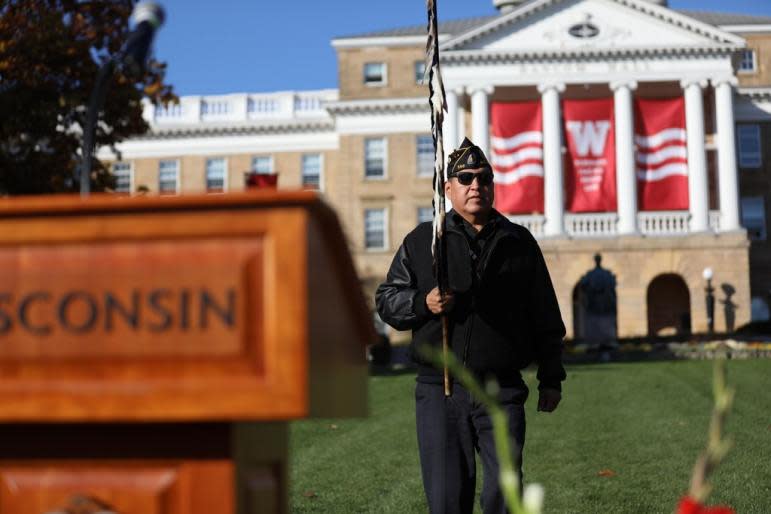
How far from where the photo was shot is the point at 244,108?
186ft

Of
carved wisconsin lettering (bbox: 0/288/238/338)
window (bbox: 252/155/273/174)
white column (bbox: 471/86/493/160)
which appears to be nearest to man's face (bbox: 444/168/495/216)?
carved wisconsin lettering (bbox: 0/288/238/338)

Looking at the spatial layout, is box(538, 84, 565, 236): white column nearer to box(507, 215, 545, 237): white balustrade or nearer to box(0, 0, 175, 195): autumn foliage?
box(507, 215, 545, 237): white balustrade

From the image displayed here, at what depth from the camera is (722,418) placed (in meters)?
1.29

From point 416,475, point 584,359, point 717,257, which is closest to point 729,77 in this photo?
point 717,257

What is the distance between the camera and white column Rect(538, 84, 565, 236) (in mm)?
44438

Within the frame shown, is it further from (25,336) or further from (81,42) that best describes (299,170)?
(25,336)

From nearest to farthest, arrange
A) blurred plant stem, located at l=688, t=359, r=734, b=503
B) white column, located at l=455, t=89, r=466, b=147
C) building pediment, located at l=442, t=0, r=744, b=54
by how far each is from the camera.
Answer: blurred plant stem, located at l=688, t=359, r=734, b=503 < building pediment, located at l=442, t=0, r=744, b=54 < white column, located at l=455, t=89, r=466, b=147

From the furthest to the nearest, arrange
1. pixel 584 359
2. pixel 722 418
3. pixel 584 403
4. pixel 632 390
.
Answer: pixel 584 359 < pixel 632 390 < pixel 584 403 < pixel 722 418

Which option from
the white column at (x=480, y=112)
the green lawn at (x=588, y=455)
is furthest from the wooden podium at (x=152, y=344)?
the white column at (x=480, y=112)

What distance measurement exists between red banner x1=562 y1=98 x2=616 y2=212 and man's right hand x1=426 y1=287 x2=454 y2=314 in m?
40.7

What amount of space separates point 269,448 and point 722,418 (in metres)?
1.04

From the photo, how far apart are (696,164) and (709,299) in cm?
675

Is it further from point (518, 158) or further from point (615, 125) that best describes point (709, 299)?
point (518, 158)

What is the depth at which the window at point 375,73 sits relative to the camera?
5375cm
